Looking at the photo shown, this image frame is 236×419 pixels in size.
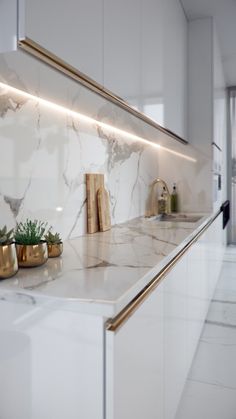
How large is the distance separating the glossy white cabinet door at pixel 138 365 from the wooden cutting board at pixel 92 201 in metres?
0.80

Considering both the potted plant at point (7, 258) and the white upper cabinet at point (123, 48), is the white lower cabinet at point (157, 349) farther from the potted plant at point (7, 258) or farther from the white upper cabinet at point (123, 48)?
the white upper cabinet at point (123, 48)

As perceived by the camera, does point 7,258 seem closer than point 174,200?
Yes

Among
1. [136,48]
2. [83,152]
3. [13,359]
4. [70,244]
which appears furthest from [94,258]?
[136,48]

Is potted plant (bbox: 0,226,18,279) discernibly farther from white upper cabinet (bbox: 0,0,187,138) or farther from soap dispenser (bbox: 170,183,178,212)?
soap dispenser (bbox: 170,183,178,212)

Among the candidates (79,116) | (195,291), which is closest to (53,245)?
(79,116)

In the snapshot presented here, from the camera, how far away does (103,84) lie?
149 cm

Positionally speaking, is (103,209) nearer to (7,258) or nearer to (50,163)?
(50,163)

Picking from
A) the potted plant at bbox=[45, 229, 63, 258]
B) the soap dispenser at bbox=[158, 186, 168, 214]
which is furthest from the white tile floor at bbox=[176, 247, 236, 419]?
the potted plant at bbox=[45, 229, 63, 258]

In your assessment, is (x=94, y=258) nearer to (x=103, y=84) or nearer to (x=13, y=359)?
(x=13, y=359)

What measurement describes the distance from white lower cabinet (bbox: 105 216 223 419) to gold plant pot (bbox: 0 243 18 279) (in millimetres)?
370

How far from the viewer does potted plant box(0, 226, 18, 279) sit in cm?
108

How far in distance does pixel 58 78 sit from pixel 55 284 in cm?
78

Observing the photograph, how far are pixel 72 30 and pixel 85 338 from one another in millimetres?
987

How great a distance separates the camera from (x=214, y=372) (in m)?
2.22
